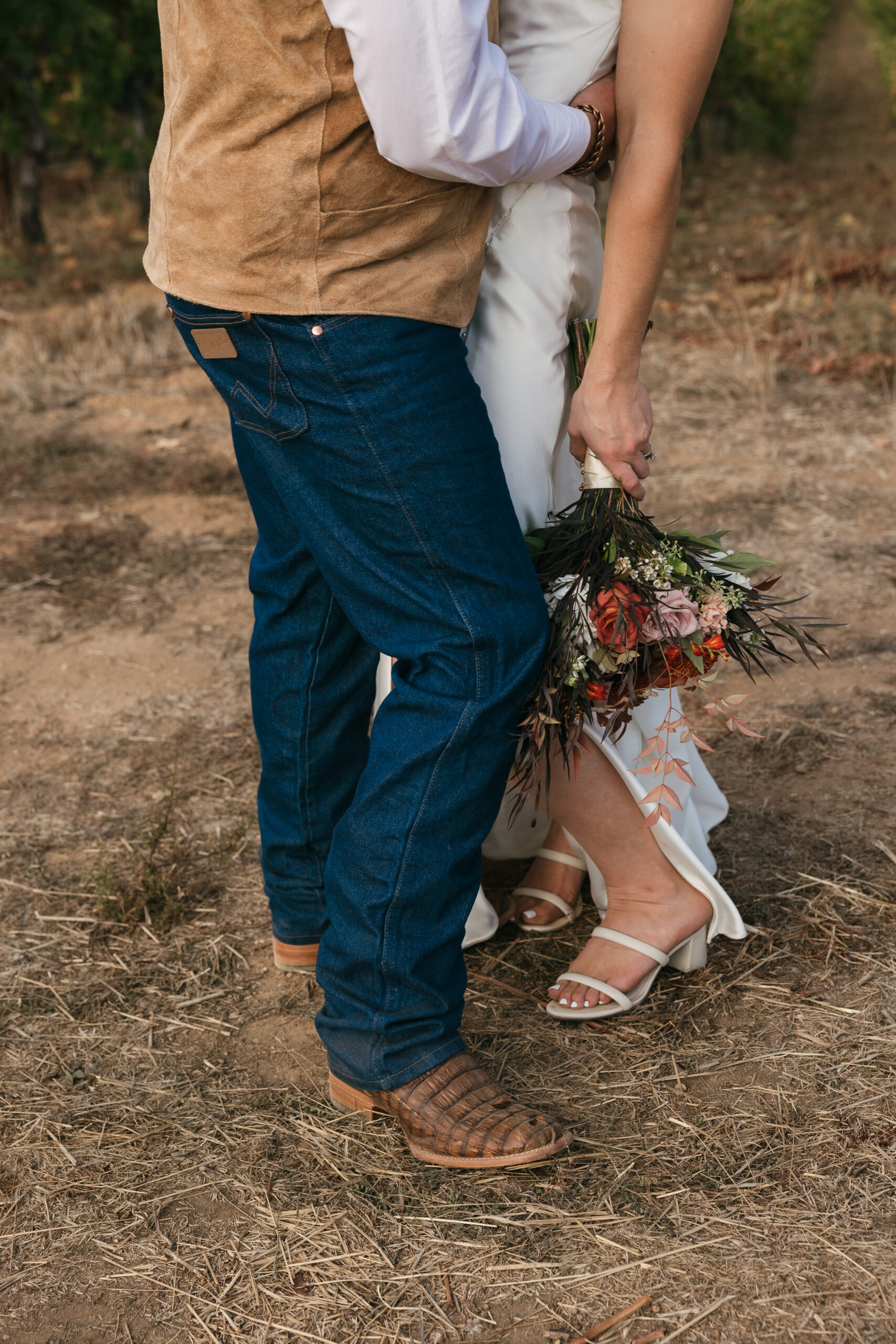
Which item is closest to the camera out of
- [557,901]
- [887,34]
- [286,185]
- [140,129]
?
[286,185]

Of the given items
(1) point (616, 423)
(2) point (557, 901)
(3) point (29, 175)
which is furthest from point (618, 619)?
(3) point (29, 175)

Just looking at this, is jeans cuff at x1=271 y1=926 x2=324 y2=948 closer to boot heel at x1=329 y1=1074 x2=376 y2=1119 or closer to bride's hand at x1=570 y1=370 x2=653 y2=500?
boot heel at x1=329 y1=1074 x2=376 y2=1119

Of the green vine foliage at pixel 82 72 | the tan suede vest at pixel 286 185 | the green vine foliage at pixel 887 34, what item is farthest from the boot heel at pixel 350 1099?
the green vine foliage at pixel 887 34

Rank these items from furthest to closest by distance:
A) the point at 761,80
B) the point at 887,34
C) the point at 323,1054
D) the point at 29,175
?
the point at 887,34
the point at 761,80
the point at 29,175
the point at 323,1054

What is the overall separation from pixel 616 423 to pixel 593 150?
0.37 meters

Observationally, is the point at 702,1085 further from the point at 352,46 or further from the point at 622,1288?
the point at 352,46

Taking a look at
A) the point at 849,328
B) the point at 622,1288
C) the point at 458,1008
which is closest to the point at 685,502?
the point at 849,328

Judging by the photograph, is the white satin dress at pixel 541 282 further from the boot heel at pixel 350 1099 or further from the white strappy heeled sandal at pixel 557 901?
the boot heel at pixel 350 1099

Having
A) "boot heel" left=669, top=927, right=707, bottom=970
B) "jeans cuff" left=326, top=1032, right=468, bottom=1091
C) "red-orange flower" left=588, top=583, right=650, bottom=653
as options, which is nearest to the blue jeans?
"jeans cuff" left=326, top=1032, right=468, bottom=1091

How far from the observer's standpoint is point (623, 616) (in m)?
1.69

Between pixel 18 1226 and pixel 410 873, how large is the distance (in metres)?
0.73

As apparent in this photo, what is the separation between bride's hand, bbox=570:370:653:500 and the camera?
1691 mm

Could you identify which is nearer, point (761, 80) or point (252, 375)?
point (252, 375)

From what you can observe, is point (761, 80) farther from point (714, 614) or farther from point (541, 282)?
point (714, 614)
